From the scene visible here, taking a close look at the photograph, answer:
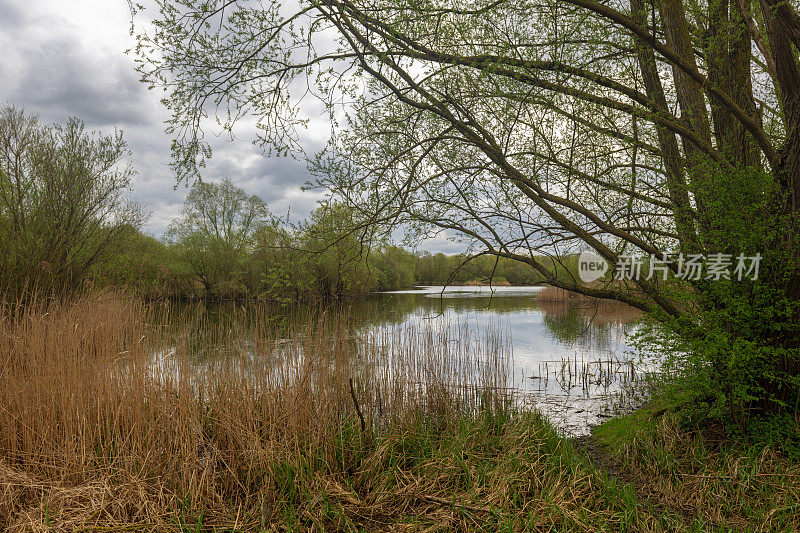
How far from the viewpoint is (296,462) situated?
3359mm

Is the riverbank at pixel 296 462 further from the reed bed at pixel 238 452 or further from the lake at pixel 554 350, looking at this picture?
the lake at pixel 554 350

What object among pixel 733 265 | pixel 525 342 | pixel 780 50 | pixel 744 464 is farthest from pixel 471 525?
pixel 525 342

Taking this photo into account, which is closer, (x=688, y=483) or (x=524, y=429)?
(x=688, y=483)

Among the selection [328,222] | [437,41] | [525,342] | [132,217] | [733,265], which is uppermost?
[437,41]

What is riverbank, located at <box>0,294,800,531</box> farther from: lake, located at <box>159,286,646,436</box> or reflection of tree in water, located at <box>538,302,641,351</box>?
reflection of tree in water, located at <box>538,302,641,351</box>

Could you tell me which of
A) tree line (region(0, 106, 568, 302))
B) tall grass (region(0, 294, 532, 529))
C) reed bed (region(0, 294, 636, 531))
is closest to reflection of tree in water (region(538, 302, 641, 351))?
tree line (region(0, 106, 568, 302))

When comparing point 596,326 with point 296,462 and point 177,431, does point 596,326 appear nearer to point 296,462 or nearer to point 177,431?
point 296,462

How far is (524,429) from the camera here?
15.1 feet

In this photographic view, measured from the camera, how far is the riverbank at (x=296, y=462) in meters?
3.03

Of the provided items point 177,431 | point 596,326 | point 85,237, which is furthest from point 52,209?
point 596,326

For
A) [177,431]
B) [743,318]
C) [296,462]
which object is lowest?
[296,462]

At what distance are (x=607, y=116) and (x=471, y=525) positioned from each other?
4.85 metres

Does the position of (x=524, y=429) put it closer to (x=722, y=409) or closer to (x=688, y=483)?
(x=688, y=483)

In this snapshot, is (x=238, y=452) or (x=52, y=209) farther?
(x=52, y=209)
